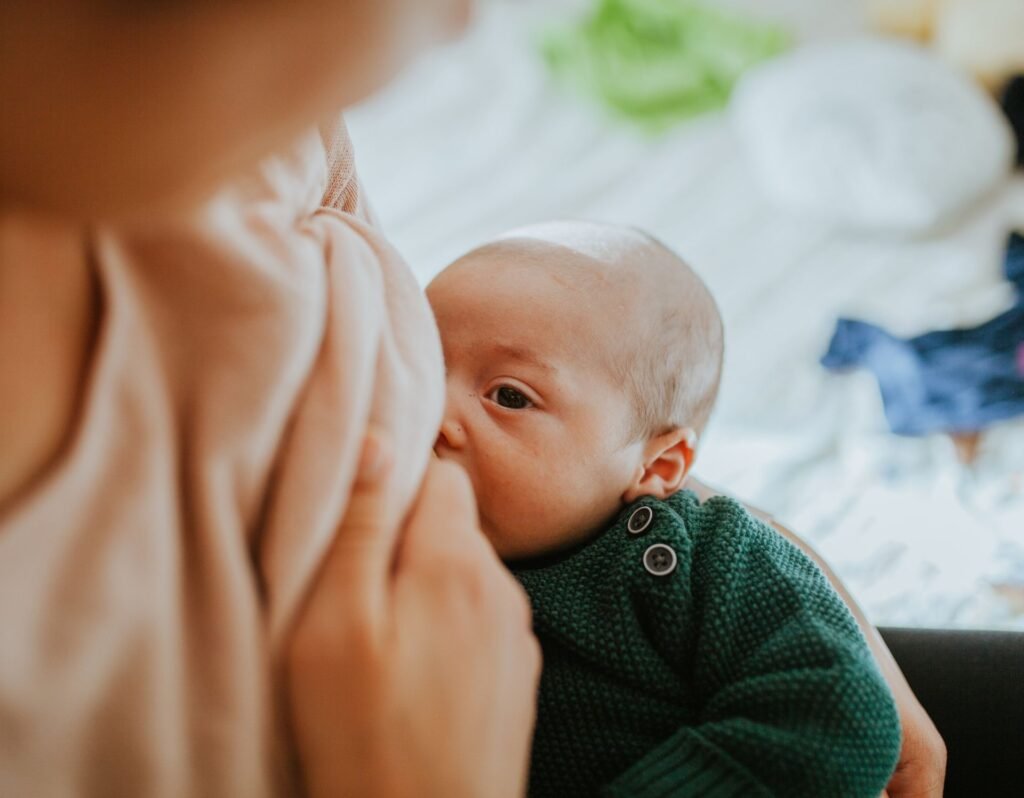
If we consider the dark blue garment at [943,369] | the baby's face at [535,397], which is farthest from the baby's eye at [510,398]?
the dark blue garment at [943,369]

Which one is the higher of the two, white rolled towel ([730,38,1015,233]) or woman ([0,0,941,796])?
woman ([0,0,941,796])

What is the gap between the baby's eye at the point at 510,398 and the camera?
0.92 meters

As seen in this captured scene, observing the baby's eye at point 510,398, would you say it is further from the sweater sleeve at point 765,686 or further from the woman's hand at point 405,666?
the woman's hand at point 405,666

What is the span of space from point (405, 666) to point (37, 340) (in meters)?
0.23

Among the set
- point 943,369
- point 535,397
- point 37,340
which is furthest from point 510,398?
point 943,369

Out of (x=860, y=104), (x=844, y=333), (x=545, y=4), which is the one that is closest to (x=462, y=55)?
(x=545, y=4)

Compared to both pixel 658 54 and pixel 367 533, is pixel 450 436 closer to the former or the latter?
pixel 367 533

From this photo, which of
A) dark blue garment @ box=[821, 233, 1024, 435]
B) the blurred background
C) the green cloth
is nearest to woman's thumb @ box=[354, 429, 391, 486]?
the blurred background

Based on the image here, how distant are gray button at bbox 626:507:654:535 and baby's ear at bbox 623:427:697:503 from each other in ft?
0.30

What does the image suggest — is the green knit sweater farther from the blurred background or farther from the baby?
the blurred background

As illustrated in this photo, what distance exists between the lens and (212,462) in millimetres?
481

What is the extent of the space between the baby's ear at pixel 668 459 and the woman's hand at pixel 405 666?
0.48m

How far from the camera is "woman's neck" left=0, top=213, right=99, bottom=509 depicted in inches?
17.6

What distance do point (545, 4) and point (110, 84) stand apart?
258cm
